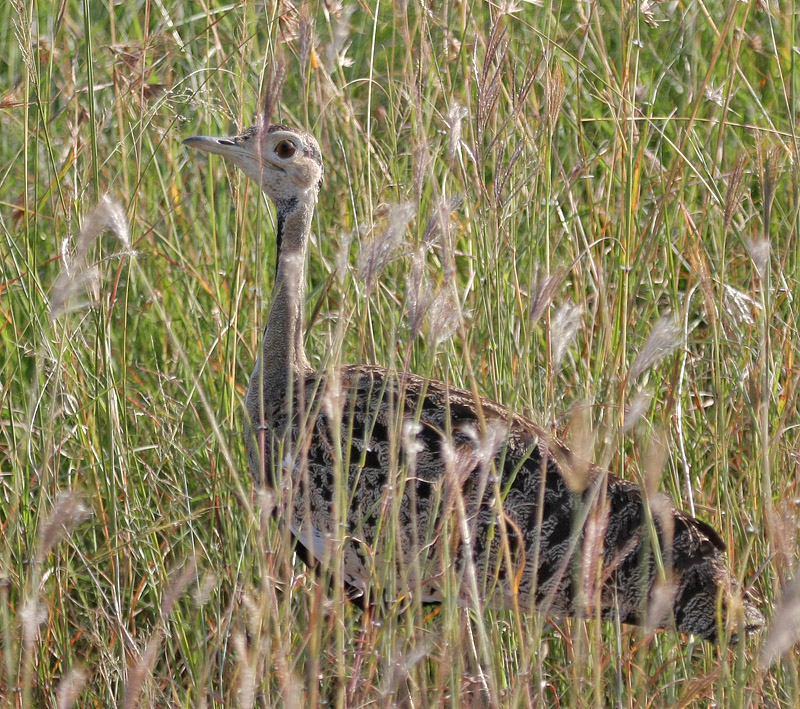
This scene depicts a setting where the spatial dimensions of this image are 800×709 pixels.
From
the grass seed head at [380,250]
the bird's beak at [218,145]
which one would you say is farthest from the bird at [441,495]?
the grass seed head at [380,250]

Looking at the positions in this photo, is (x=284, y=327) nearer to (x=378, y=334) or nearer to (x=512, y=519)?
(x=378, y=334)

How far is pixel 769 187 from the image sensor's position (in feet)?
5.89

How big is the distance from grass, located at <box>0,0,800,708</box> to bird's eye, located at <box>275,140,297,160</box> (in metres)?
0.14

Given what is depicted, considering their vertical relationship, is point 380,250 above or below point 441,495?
above

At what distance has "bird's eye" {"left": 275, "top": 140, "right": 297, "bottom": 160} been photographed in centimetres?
320

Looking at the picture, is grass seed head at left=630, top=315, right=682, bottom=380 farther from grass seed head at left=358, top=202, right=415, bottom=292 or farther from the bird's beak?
the bird's beak

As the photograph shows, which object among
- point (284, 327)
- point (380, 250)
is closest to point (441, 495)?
point (284, 327)

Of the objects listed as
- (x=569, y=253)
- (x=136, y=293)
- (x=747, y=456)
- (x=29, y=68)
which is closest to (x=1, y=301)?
(x=136, y=293)

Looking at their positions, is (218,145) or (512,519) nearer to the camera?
(512,519)

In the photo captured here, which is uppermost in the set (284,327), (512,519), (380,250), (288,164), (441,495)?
(380,250)

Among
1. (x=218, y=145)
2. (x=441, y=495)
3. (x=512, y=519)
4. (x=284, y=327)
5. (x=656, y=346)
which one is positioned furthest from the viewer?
(x=284, y=327)

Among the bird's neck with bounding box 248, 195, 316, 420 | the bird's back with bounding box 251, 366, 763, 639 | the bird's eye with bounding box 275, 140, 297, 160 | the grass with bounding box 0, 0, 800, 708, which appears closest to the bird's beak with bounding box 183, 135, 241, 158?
the grass with bounding box 0, 0, 800, 708

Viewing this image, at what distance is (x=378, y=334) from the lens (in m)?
3.44

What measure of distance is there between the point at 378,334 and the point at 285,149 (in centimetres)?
63
